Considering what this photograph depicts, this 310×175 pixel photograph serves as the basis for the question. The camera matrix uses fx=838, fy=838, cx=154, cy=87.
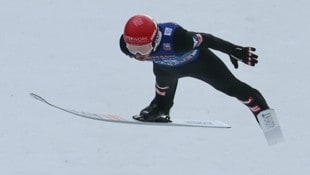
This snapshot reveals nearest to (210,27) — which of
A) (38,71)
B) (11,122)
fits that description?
(38,71)

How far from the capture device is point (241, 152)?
6672 millimetres

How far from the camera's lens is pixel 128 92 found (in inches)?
290

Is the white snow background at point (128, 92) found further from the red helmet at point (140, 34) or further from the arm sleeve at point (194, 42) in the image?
the red helmet at point (140, 34)

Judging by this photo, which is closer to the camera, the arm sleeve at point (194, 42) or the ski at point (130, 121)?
the arm sleeve at point (194, 42)

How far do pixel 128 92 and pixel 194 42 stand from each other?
1.83 meters

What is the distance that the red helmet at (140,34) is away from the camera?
17.9 feet

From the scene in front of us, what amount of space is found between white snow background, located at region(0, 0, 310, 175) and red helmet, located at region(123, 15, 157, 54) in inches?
53.2

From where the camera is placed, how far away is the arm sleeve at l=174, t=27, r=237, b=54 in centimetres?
562

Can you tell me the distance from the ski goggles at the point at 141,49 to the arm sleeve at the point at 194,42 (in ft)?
0.61

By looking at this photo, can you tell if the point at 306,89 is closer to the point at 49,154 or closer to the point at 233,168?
the point at 233,168

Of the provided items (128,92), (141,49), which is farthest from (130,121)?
(141,49)

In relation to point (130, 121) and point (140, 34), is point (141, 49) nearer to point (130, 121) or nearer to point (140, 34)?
point (140, 34)

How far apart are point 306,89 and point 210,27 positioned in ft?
4.37

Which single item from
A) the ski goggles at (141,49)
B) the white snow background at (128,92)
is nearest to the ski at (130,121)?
the white snow background at (128,92)
